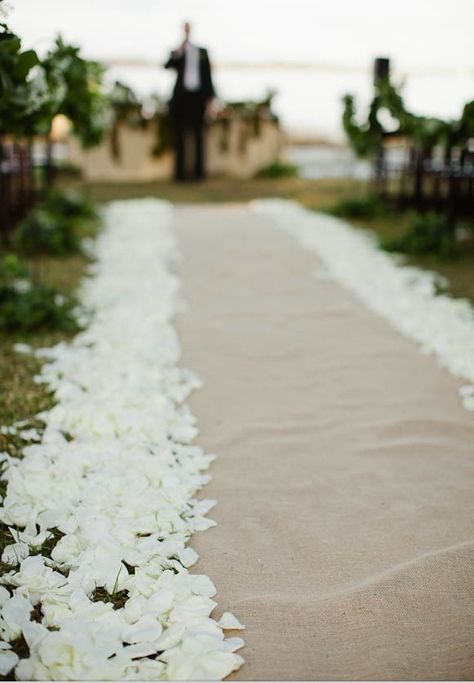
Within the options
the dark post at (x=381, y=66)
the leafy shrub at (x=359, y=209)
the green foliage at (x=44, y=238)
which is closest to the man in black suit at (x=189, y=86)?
the dark post at (x=381, y=66)

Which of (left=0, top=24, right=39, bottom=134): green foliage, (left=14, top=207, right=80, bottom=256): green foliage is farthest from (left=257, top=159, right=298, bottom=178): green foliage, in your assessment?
(left=0, top=24, right=39, bottom=134): green foliage

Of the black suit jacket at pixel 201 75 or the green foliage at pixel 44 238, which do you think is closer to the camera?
the green foliage at pixel 44 238

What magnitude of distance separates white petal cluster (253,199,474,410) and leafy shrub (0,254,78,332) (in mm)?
1812

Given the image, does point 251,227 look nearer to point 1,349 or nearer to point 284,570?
point 1,349

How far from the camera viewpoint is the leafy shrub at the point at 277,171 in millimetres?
11391

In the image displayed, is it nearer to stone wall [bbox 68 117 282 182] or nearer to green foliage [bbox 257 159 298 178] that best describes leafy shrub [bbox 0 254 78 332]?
stone wall [bbox 68 117 282 182]

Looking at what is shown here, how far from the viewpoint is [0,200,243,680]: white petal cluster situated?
4.52 feet

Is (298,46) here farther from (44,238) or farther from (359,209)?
(44,238)

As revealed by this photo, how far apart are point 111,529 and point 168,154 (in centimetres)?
1017

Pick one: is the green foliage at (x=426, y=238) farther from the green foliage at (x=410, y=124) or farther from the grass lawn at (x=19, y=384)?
the grass lawn at (x=19, y=384)

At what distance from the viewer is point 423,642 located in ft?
4.79

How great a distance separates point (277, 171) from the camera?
37.5ft

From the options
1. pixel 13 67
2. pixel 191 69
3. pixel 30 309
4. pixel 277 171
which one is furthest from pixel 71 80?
pixel 277 171

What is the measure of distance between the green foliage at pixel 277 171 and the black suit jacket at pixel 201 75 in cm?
254
